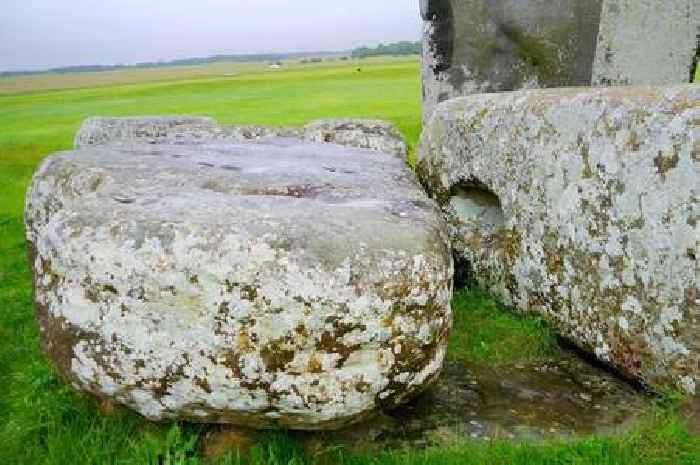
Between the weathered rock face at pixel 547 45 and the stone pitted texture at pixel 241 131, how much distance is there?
5.16ft

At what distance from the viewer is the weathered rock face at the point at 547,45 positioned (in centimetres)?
848

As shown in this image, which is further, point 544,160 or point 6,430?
point 544,160

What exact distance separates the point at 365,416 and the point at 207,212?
125cm

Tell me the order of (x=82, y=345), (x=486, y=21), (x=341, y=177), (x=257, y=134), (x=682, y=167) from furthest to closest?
(x=486, y=21) < (x=257, y=134) < (x=341, y=177) < (x=682, y=167) < (x=82, y=345)

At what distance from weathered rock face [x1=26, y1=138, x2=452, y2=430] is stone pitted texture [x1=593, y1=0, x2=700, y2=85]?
597cm

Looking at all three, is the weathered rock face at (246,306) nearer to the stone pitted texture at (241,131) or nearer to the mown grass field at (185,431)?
the mown grass field at (185,431)

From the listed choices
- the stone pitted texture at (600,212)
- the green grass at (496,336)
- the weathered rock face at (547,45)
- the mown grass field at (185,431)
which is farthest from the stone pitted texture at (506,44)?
the green grass at (496,336)

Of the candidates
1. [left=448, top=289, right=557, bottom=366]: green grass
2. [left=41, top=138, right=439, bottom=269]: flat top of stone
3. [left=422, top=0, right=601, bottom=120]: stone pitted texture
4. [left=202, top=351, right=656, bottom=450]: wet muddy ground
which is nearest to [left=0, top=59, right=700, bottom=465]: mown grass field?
[left=448, top=289, right=557, bottom=366]: green grass

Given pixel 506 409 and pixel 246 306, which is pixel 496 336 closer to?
pixel 506 409

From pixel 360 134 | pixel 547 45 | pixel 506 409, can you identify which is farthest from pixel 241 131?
pixel 506 409

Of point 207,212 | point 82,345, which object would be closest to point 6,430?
point 82,345

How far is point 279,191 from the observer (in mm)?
4238

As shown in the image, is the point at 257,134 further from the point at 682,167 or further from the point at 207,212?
the point at 682,167

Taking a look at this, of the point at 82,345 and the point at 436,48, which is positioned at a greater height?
the point at 436,48
